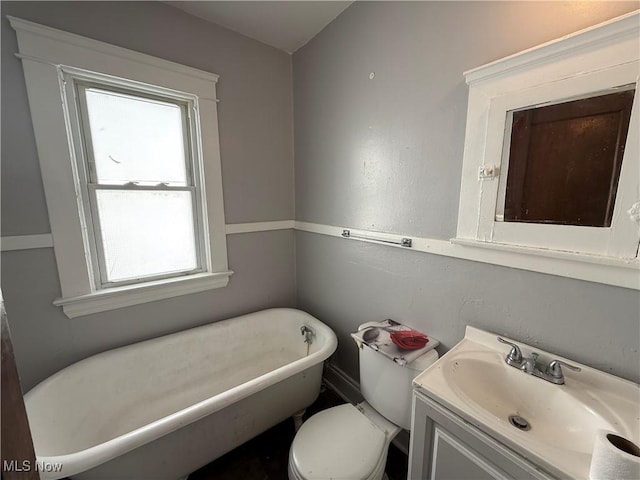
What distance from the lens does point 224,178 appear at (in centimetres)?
176

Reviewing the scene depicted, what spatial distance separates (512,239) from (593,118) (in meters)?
0.43

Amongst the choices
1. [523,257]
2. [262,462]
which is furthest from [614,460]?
[262,462]

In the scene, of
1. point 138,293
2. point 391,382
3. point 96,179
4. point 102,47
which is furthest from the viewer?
point 138,293

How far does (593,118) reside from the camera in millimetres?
781

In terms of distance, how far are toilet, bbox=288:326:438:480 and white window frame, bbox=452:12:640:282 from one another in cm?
64

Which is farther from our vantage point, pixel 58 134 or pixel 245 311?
pixel 245 311

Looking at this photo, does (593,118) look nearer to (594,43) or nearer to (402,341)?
(594,43)

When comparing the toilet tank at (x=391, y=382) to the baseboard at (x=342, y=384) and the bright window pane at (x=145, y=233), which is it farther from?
the bright window pane at (x=145, y=233)

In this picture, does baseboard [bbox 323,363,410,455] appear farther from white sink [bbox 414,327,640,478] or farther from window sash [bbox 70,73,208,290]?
window sash [bbox 70,73,208,290]

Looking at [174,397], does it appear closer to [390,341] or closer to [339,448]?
[339,448]

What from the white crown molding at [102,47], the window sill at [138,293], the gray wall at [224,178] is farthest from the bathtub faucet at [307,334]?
the white crown molding at [102,47]

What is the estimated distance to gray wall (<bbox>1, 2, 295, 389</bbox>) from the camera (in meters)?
1.17

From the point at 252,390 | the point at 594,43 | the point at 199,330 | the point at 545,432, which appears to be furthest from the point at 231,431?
the point at 594,43

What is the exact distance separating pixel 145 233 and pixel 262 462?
1494 millimetres
